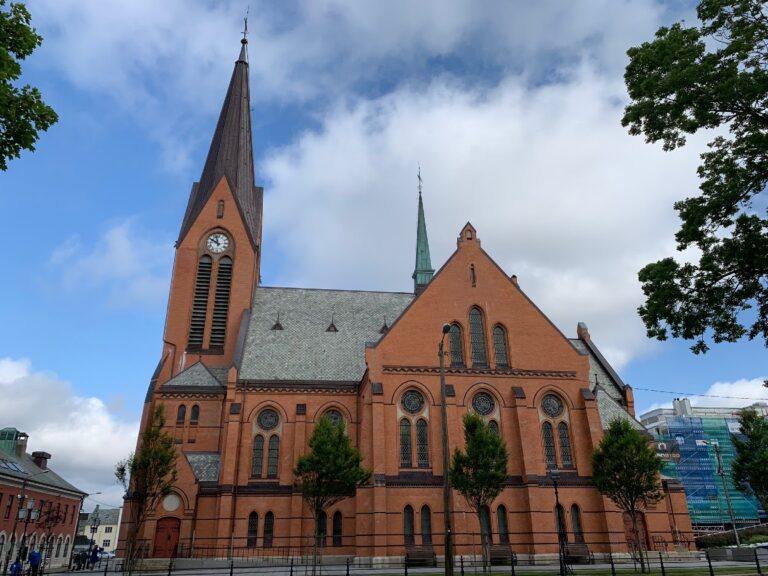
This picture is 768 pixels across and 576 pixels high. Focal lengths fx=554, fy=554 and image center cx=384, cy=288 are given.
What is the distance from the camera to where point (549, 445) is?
3331cm

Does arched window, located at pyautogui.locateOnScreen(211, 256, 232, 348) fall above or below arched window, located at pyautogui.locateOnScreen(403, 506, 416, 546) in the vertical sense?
above

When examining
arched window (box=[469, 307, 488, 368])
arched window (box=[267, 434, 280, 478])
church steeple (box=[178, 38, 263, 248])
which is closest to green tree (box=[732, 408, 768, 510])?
arched window (box=[469, 307, 488, 368])

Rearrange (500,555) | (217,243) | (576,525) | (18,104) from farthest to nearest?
(217,243), (576,525), (500,555), (18,104)

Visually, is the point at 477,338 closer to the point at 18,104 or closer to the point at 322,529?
the point at 322,529

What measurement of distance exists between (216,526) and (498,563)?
15.4 m

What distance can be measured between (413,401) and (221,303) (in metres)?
16.7

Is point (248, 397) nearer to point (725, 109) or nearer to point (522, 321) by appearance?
point (522, 321)

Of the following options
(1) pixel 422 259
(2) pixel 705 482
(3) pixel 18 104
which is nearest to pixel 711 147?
(3) pixel 18 104

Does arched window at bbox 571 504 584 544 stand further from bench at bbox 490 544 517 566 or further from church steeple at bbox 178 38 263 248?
church steeple at bbox 178 38 263 248

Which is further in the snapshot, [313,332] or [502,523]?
[313,332]

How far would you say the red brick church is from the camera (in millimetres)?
30344

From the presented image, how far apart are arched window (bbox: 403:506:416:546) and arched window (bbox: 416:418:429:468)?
102 inches

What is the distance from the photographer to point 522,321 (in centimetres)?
3578

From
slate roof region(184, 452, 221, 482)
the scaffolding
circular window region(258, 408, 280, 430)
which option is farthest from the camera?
the scaffolding
